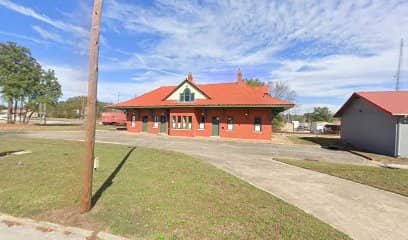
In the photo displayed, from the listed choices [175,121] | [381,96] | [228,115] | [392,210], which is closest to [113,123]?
[175,121]

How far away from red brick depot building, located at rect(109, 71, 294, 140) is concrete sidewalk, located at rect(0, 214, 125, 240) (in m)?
20.1

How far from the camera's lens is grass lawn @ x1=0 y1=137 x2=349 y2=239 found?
4.19m

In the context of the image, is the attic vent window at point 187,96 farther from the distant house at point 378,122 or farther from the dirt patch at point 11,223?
the dirt patch at point 11,223

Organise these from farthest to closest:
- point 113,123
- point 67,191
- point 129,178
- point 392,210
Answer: point 113,123 < point 129,178 < point 67,191 < point 392,210

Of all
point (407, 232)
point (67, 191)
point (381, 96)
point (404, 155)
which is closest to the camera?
point (407, 232)

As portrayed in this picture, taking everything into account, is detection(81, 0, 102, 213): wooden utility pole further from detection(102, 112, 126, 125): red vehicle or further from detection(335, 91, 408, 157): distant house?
detection(102, 112, 126, 125): red vehicle

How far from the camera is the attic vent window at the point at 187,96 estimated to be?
2623 centimetres

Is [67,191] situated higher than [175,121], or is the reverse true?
[175,121]

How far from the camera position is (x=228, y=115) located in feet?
80.4

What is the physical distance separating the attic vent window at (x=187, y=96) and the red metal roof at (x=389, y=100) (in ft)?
54.1

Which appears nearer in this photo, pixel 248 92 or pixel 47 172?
pixel 47 172

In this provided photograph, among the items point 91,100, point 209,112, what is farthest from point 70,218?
point 209,112

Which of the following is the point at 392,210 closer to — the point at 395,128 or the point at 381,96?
the point at 395,128

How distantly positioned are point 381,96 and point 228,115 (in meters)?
13.7
